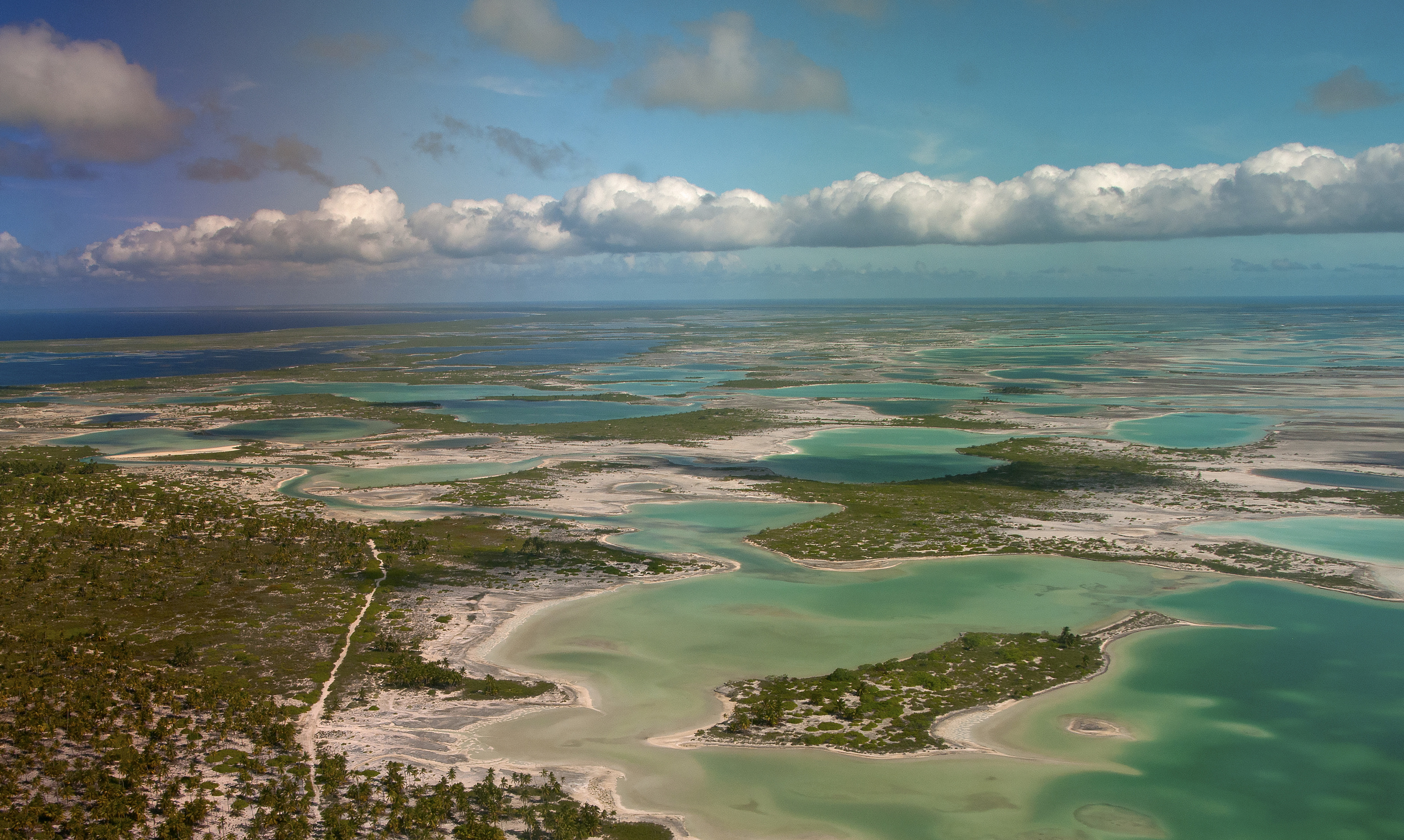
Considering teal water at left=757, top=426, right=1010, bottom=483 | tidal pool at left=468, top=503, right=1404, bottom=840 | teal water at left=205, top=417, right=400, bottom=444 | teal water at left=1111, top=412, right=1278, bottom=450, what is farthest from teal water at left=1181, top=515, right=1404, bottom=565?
teal water at left=205, top=417, right=400, bottom=444

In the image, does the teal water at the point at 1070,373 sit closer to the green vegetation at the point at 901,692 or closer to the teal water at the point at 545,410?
the teal water at the point at 545,410

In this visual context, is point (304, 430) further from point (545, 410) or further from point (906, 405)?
point (906, 405)

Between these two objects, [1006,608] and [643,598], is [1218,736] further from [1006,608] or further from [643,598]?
[643,598]

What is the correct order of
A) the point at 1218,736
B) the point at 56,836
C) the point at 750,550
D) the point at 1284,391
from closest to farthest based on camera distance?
the point at 56,836 → the point at 1218,736 → the point at 750,550 → the point at 1284,391

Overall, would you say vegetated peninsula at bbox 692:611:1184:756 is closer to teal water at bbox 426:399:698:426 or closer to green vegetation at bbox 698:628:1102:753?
green vegetation at bbox 698:628:1102:753

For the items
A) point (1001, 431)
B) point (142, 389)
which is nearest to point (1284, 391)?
point (1001, 431)

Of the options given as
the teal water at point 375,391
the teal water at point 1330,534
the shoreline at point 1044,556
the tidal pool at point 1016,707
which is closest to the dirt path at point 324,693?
the tidal pool at point 1016,707
